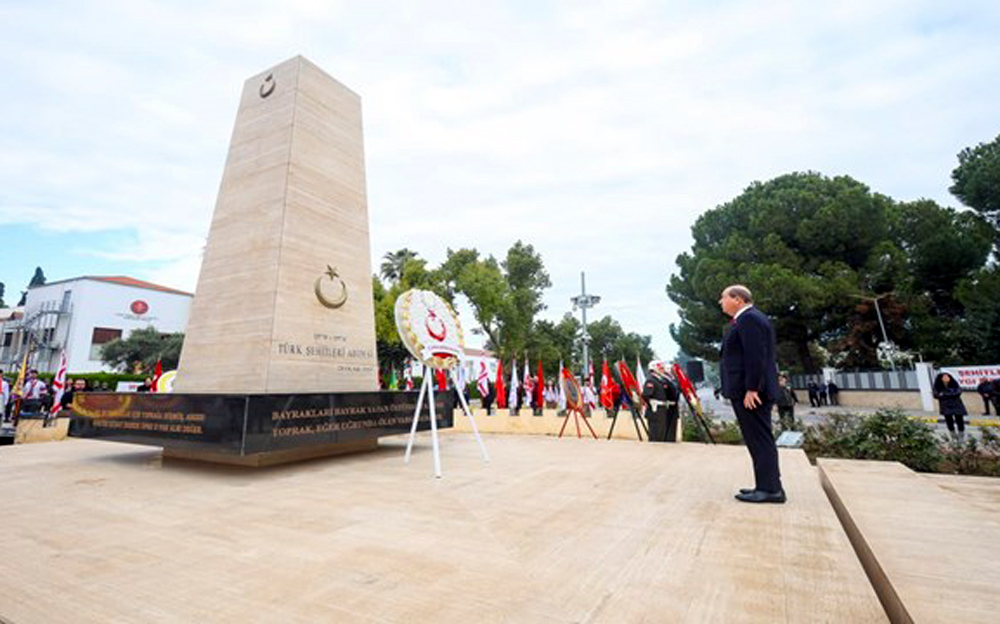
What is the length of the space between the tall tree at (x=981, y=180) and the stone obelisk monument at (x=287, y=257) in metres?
30.5

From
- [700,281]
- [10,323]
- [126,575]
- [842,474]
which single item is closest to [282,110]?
[126,575]

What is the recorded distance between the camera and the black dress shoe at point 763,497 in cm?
369

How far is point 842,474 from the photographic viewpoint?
419cm

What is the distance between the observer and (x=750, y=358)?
3723mm

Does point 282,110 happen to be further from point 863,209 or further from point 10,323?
point 10,323

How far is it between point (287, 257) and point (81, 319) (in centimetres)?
5100

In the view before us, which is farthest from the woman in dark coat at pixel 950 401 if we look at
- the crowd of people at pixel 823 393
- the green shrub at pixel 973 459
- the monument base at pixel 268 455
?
the crowd of people at pixel 823 393

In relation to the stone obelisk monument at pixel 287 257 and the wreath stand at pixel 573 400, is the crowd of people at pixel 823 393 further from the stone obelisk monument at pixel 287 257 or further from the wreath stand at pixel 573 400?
the stone obelisk monument at pixel 287 257

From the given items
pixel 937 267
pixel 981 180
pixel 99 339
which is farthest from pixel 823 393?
pixel 99 339

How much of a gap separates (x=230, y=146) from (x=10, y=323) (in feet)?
205

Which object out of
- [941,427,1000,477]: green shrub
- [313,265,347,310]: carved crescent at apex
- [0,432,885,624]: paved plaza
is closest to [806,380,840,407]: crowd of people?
[941,427,1000,477]: green shrub

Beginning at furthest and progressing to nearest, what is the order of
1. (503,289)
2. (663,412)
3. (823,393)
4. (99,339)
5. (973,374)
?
(99,339), (503,289), (823,393), (973,374), (663,412)

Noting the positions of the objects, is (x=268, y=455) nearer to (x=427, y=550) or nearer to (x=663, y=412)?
(x=427, y=550)

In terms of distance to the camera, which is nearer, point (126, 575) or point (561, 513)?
point (126, 575)
